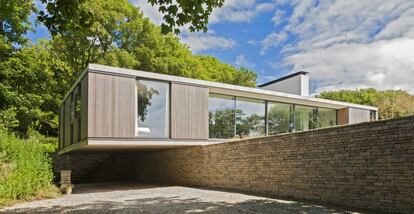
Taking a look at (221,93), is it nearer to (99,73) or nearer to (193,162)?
(193,162)

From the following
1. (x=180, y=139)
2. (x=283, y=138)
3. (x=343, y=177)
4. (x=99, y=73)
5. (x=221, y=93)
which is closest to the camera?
(x=343, y=177)

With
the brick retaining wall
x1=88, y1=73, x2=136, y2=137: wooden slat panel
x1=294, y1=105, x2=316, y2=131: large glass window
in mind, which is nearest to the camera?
the brick retaining wall

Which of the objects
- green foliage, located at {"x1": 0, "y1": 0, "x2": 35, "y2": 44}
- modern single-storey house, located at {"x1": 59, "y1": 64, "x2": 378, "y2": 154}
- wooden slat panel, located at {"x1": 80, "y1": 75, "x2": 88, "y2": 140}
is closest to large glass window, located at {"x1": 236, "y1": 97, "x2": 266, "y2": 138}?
modern single-storey house, located at {"x1": 59, "y1": 64, "x2": 378, "y2": 154}

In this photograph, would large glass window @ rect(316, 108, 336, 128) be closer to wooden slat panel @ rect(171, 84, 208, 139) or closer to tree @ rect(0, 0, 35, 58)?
wooden slat panel @ rect(171, 84, 208, 139)

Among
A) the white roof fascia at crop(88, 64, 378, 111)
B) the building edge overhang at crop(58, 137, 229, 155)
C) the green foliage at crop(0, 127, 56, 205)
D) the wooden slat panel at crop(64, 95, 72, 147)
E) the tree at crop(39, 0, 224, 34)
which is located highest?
the tree at crop(39, 0, 224, 34)

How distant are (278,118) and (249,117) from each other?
185 cm

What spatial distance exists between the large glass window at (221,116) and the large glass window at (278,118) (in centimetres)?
220

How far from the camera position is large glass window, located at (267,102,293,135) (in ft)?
54.2

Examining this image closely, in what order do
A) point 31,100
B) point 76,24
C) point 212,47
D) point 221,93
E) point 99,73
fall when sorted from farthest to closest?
1. point 212,47
2. point 31,100
3. point 221,93
4. point 99,73
5. point 76,24

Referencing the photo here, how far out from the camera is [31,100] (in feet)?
72.1

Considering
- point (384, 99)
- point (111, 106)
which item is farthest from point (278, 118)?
point (384, 99)

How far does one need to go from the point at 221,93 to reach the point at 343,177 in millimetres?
7983

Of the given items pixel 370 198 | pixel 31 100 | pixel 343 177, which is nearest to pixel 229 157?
pixel 343 177

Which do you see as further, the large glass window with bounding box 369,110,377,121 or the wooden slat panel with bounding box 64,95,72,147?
the large glass window with bounding box 369,110,377,121
